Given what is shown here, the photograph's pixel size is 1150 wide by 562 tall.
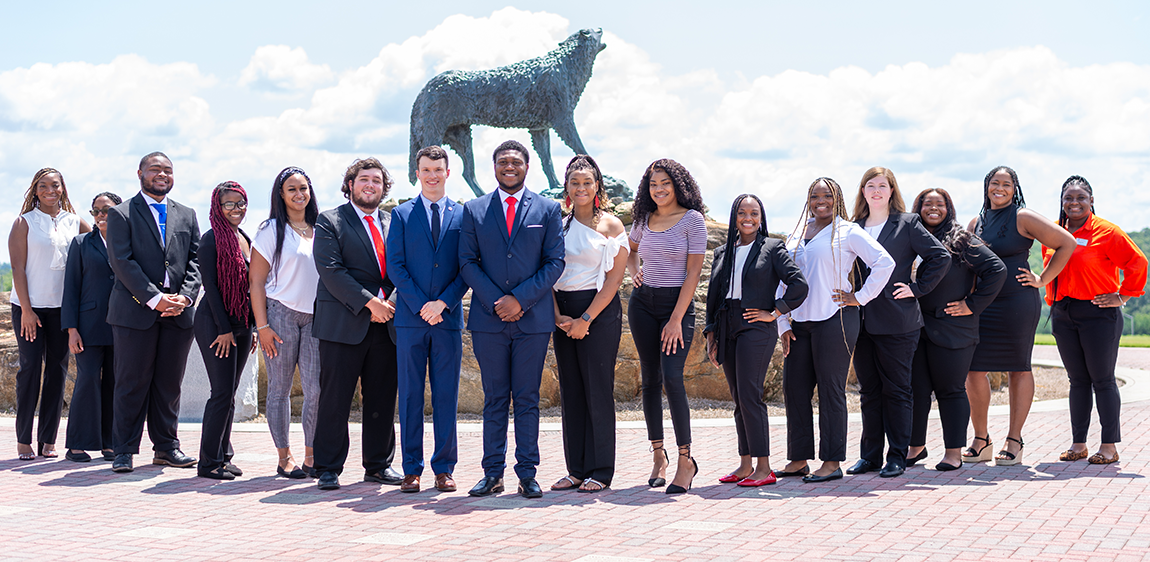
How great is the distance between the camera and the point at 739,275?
5852 mm

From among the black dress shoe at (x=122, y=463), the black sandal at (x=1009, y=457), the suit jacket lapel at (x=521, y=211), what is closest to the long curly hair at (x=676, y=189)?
the suit jacket lapel at (x=521, y=211)

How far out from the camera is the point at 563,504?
5305 millimetres

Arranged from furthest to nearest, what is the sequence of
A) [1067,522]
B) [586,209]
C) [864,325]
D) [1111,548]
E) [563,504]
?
[864,325] → [586,209] → [563,504] → [1067,522] → [1111,548]

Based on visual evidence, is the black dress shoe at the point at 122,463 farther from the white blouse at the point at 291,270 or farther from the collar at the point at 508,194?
the collar at the point at 508,194

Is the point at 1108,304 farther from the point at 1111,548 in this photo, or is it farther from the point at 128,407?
the point at 128,407

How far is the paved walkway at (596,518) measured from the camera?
14.1 feet

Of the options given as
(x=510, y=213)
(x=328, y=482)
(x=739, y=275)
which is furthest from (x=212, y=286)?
(x=739, y=275)

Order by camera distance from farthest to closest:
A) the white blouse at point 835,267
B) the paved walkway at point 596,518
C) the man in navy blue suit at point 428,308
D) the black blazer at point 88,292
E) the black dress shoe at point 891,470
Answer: the black blazer at point 88,292, the black dress shoe at point 891,470, the white blouse at point 835,267, the man in navy blue suit at point 428,308, the paved walkway at point 596,518

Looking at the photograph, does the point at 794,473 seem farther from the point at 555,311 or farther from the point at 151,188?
the point at 151,188

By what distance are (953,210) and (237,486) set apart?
503 cm

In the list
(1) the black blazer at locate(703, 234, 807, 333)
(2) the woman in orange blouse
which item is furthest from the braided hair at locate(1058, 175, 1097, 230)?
(1) the black blazer at locate(703, 234, 807, 333)

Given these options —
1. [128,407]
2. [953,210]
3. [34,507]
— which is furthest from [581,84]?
[34,507]

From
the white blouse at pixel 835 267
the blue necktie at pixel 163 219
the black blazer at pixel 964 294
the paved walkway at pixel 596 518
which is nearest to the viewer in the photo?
the paved walkway at pixel 596 518

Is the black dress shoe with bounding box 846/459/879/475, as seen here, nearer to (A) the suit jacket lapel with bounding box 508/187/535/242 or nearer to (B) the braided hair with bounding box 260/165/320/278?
(A) the suit jacket lapel with bounding box 508/187/535/242
